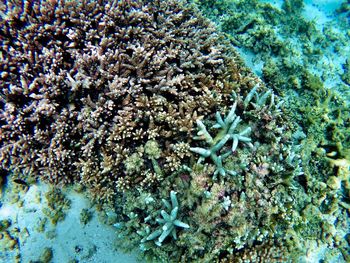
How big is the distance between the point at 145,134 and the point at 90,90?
47.3 inches

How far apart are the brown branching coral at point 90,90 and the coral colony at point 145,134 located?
0.02 metres

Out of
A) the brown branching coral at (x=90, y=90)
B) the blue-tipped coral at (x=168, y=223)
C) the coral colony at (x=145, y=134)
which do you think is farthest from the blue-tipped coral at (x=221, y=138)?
the blue-tipped coral at (x=168, y=223)

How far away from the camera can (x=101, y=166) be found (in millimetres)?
3855

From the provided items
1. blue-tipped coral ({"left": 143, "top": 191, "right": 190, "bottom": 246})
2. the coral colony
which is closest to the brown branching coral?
the coral colony

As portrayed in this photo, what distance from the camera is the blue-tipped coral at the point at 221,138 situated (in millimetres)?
3777

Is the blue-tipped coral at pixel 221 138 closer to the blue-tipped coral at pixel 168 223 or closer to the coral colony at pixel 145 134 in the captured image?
the coral colony at pixel 145 134

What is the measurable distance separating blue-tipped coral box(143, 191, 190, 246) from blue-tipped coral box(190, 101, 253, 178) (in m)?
0.77

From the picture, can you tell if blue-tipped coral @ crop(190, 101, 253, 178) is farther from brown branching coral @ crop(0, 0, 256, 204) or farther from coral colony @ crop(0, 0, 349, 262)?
brown branching coral @ crop(0, 0, 256, 204)

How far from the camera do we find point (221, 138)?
398 centimetres

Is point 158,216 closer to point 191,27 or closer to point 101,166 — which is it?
point 101,166

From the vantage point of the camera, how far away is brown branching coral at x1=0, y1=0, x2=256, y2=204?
392 centimetres

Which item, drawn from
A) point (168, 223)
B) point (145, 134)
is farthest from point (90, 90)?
point (168, 223)

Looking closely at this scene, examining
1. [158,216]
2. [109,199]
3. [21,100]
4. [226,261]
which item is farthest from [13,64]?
[226,261]

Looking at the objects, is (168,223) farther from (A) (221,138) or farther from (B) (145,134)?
(A) (221,138)
